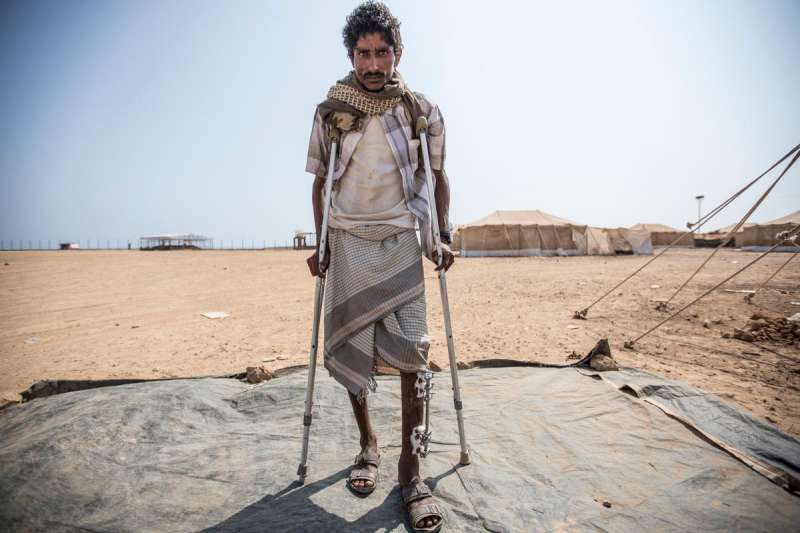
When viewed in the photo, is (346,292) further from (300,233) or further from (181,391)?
(300,233)

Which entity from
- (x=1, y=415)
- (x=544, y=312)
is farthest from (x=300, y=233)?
(x=1, y=415)

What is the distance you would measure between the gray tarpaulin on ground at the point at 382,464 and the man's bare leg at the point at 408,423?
0.14m

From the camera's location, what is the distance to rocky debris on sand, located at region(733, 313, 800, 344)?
5340 millimetres

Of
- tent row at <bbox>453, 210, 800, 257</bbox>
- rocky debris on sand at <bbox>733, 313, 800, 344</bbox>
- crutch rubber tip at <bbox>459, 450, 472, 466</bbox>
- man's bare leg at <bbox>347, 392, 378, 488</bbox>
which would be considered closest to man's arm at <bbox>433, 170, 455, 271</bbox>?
man's bare leg at <bbox>347, 392, 378, 488</bbox>

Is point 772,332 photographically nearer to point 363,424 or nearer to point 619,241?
point 363,424

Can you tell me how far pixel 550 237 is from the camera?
3056cm

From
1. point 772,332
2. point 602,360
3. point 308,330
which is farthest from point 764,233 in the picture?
point 308,330

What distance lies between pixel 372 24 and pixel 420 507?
97.3 inches

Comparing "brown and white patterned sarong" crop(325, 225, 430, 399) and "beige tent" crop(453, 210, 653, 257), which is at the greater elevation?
"beige tent" crop(453, 210, 653, 257)

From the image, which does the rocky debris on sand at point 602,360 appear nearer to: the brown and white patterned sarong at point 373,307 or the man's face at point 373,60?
the brown and white patterned sarong at point 373,307

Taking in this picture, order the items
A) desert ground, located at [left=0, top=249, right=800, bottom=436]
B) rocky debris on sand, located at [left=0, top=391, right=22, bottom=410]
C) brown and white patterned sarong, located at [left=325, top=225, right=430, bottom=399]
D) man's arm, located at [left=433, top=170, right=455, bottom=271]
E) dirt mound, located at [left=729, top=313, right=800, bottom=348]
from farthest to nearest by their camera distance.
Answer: dirt mound, located at [left=729, top=313, right=800, bottom=348]
desert ground, located at [left=0, top=249, right=800, bottom=436]
rocky debris on sand, located at [left=0, top=391, right=22, bottom=410]
man's arm, located at [left=433, top=170, right=455, bottom=271]
brown and white patterned sarong, located at [left=325, top=225, right=430, bottom=399]

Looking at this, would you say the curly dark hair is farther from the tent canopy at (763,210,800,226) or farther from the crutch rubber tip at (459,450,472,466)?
→ the tent canopy at (763,210,800,226)

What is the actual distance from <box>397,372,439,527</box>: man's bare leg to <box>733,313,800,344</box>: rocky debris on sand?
18.6 ft

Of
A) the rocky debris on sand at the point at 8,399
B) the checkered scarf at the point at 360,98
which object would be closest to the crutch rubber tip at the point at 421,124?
the checkered scarf at the point at 360,98
